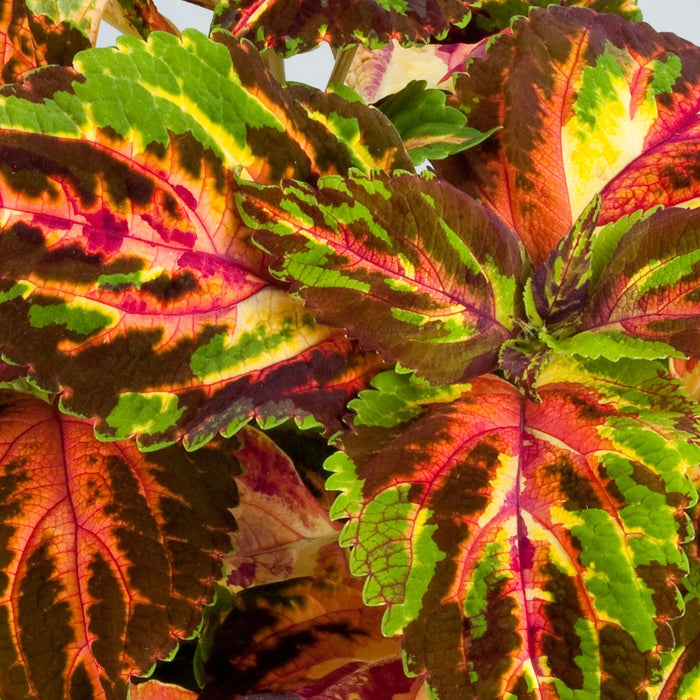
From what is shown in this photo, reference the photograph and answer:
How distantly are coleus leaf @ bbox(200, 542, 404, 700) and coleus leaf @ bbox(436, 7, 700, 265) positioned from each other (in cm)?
21

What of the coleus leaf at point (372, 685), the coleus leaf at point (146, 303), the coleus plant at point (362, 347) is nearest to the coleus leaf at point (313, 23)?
the coleus plant at point (362, 347)

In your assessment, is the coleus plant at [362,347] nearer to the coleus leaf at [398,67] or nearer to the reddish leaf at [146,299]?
the reddish leaf at [146,299]

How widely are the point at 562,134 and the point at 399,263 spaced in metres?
0.15

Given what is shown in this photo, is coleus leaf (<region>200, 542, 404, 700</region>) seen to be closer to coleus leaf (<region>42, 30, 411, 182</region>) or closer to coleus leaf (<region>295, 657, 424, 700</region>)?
coleus leaf (<region>295, 657, 424, 700</region>)

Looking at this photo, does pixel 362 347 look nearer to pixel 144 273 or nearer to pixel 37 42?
pixel 144 273

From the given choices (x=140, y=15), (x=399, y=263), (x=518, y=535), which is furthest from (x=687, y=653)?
(x=140, y=15)

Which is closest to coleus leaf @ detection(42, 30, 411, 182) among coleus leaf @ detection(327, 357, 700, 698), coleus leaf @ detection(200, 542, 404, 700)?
coleus leaf @ detection(327, 357, 700, 698)

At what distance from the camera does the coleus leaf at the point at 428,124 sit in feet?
1.68

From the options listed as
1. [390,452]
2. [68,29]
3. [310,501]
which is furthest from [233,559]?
[68,29]

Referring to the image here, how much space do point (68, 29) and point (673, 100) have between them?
1.05ft

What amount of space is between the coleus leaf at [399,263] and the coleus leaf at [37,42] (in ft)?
0.46

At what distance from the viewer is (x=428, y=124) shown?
0.53 metres

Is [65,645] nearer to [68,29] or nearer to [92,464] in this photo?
[92,464]

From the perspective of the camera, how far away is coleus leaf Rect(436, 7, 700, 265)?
1.70 ft
